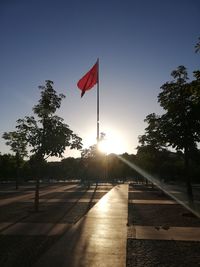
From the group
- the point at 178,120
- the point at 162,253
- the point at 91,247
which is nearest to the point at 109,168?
the point at 178,120

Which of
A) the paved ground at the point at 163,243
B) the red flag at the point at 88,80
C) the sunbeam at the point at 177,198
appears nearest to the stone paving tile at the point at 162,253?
the paved ground at the point at 163,243

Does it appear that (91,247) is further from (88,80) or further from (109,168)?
(109,168)

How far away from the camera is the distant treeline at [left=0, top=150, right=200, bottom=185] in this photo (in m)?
36.2

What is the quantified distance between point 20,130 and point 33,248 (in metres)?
9.70

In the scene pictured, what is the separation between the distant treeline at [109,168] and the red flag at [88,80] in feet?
27.4

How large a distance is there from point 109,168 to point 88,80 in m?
68.1

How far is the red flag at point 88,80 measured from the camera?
→ 2222 centimetres

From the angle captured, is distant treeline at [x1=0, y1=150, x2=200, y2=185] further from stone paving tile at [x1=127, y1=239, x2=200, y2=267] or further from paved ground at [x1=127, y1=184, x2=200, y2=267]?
stone paving tile at [x1=127, y1=239, x2=200, y2=267]

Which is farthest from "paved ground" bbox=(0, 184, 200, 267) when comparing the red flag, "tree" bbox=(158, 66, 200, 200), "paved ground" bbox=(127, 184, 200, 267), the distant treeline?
the red flag

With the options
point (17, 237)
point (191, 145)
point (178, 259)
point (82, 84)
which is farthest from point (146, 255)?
point (82, 84)

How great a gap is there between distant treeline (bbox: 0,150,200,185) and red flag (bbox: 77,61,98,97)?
834 centimetres

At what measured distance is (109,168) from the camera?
8919cm

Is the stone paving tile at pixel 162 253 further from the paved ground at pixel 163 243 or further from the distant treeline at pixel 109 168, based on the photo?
the distant treeline at pixel 109 168

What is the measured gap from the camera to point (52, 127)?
1811 cm
